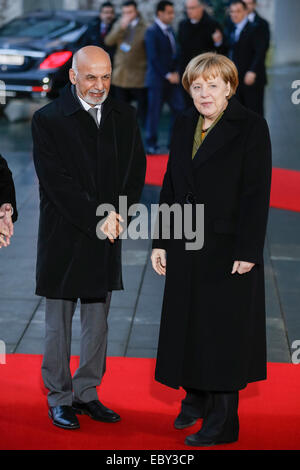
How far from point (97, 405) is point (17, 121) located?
1213cm

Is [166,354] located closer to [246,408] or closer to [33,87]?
[246,408]

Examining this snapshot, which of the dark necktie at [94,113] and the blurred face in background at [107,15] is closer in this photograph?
the dark necktie at [94,113]

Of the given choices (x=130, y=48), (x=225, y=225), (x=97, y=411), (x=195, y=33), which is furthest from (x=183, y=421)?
(x=130, y=48)

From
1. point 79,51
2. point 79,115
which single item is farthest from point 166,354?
point 79,51

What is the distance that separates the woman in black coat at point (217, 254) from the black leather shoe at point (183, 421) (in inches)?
4.7

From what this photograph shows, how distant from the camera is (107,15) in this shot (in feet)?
46.6

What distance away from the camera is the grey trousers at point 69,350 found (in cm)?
461

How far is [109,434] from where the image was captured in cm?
450

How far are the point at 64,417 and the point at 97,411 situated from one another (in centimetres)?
19

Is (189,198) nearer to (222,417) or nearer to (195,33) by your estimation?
(222,417)

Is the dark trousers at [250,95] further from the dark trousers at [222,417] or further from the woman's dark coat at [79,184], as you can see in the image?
the dark trousers at [222,417]

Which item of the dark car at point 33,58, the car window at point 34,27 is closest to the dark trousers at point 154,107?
the dark car at point 33,58

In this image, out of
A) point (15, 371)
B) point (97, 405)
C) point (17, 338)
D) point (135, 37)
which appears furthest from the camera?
point (135, 37)

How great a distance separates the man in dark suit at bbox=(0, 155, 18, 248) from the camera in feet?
15.1
